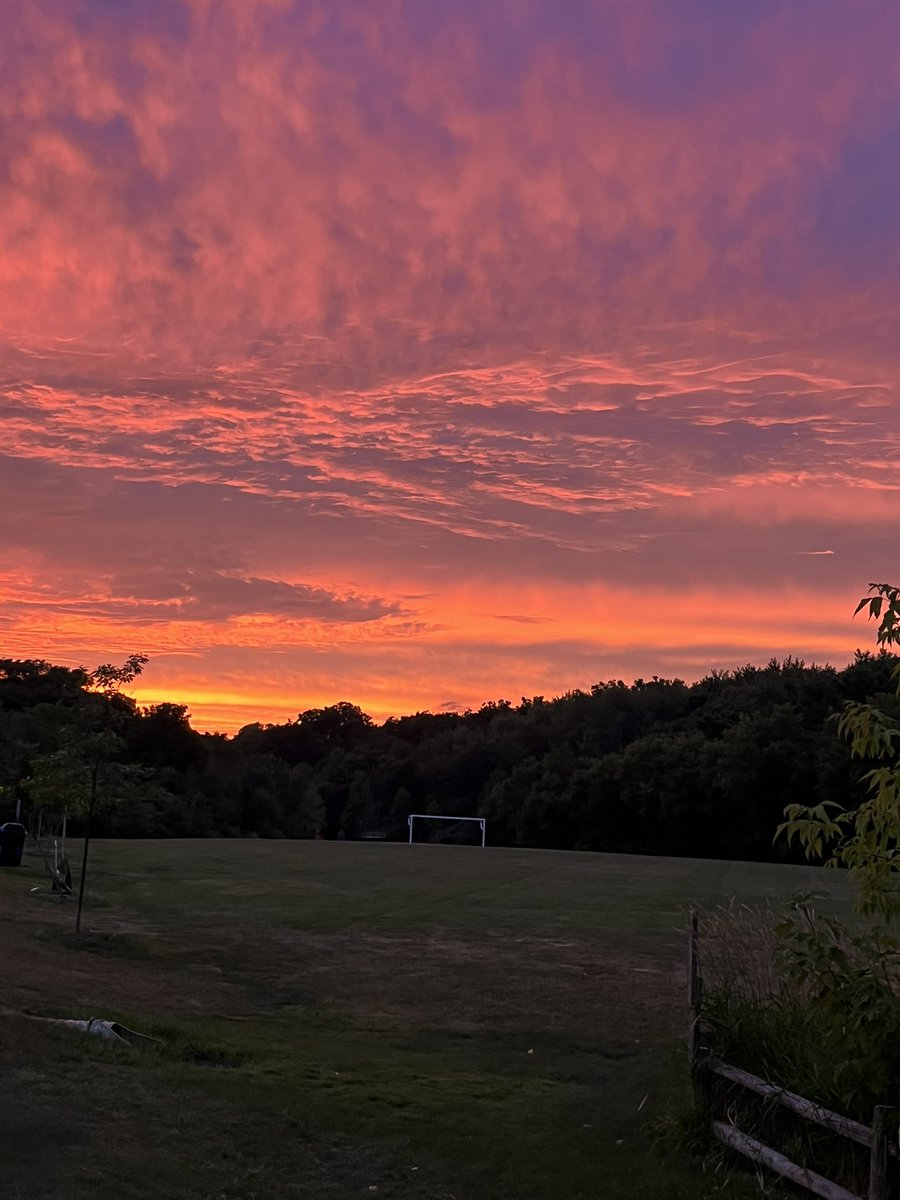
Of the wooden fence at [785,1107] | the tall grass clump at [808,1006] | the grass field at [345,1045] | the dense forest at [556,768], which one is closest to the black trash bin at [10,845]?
the grass field at [345,1045]

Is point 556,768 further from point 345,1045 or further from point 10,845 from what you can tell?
point 345,1045

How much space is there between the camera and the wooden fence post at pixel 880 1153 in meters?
8.02

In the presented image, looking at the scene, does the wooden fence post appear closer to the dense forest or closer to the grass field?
the grass field

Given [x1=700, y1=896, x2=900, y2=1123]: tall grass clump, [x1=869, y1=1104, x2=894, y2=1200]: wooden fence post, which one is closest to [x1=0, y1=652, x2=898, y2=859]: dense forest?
[x1=700, y1=896, x2=900, y2=1123]: tall grass clump

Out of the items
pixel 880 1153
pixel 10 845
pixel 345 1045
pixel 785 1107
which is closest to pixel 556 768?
pixel 10 845

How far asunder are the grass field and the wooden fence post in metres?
1.58

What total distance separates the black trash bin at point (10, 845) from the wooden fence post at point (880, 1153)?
28.7 meters

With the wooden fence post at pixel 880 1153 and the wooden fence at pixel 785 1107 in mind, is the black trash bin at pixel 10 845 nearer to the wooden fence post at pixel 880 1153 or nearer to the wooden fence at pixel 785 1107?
the wooden fence at pixel 785 1107

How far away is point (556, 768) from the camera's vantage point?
81.0m

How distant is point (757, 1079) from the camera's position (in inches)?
393

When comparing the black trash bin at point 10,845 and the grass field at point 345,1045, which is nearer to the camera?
the grass field at point 345,1045

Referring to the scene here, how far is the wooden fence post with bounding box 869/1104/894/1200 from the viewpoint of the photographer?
26.3 ft

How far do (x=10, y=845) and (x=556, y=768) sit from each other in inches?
2057

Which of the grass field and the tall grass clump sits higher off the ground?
the tall grass clump
